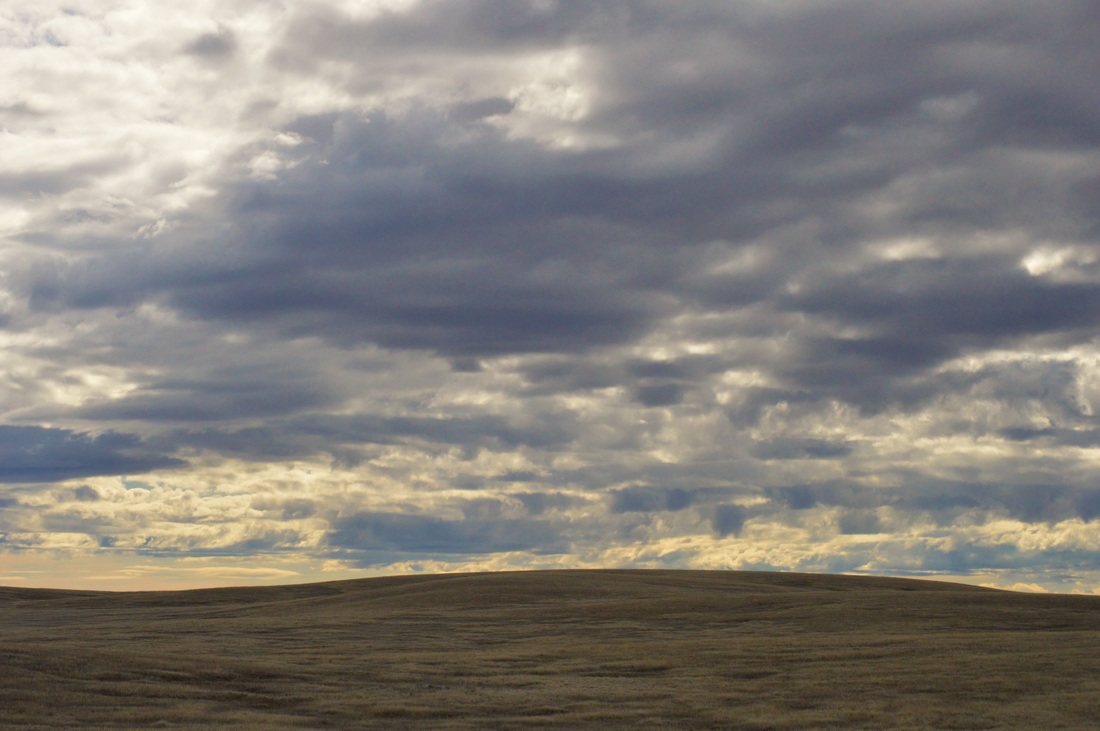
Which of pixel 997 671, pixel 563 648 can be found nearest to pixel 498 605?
pixel 563 648

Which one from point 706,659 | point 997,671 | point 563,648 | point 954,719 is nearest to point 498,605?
point 563,648

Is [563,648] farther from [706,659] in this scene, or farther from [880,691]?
[880,691]

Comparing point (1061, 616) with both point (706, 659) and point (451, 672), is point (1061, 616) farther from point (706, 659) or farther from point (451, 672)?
point (451, 672)

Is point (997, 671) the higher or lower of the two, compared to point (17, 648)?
lower

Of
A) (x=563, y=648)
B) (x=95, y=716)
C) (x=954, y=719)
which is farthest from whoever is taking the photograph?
(x=563, y=648)

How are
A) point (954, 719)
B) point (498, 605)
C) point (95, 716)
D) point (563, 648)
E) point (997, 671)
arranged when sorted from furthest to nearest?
point (498, 605), point (563, 648), point (997, 671), point (954, 719), point (95, 716)

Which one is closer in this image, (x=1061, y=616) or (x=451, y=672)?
(x=451, y=672)

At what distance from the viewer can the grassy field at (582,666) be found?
41.2 meters

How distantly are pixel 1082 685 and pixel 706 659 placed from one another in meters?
19.9

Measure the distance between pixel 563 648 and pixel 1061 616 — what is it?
43.3 m

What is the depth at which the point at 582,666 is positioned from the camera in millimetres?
59031

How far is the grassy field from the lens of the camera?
4119cm

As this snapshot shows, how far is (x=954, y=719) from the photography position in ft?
133

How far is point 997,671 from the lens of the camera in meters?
51.3
